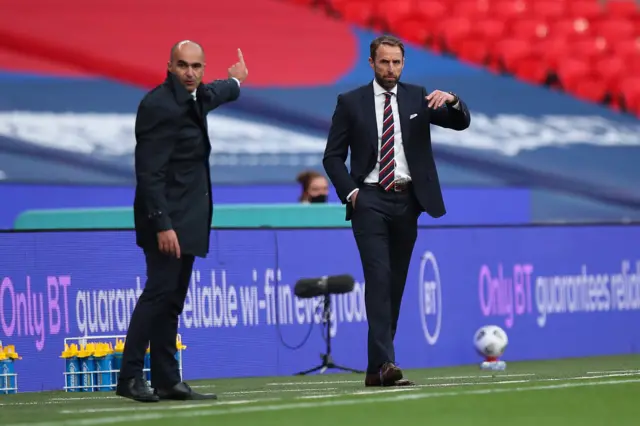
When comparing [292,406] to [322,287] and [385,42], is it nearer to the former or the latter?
[385,42]

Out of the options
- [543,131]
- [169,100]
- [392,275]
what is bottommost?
[392,275]

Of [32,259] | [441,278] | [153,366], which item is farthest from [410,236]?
[441,278]

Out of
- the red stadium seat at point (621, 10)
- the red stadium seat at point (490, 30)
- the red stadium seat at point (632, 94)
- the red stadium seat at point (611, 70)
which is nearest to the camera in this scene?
the red stadium seat at point (632, 94)

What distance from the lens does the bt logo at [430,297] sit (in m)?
12.0

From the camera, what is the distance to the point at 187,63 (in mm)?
7160

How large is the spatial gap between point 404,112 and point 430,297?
13.5ft

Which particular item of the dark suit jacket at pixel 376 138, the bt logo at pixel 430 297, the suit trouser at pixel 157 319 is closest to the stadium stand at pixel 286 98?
the bt logo at pixel 430 297

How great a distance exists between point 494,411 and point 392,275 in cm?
229

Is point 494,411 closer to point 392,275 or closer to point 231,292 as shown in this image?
point 392,275

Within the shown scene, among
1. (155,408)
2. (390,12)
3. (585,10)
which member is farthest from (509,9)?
(155,408)

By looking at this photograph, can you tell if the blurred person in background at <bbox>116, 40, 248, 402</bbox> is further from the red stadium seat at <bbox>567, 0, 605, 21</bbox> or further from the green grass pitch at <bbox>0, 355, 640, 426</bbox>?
the red stadium seat at <bbox>567, 0, 605, 21</bbox>

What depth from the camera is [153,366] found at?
7270 millimetres

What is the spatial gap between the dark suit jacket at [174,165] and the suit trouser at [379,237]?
106 cm

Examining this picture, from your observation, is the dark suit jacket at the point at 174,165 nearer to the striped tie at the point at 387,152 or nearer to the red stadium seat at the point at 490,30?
the striped tie at the point at 387,152
